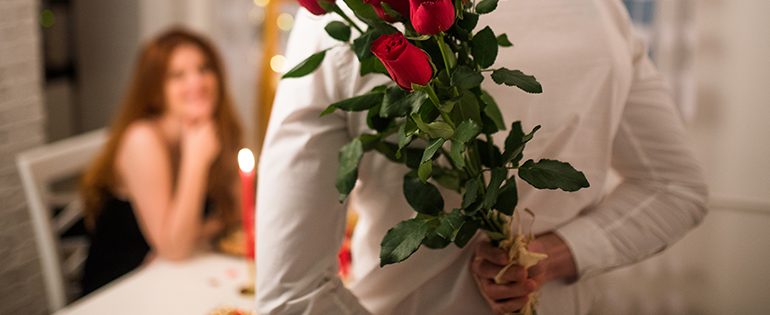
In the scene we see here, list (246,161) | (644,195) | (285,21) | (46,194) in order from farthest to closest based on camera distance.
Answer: (285,21), (46,194), (246,161), (644,195)

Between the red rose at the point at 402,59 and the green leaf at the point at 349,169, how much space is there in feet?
0.56

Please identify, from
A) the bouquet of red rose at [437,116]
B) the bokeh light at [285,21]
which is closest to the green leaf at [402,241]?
the bouquet of red rose at [437,116]

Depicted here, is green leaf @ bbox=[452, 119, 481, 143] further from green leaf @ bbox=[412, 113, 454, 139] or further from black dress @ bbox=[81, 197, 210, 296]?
black dress @ bbox=[81, 197, 210, 296]

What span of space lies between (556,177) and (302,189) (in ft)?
0.97

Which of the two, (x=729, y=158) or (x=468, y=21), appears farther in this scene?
(x=729, y=158)

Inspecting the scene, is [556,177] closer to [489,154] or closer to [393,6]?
[489,154]

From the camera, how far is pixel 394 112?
0.79 m

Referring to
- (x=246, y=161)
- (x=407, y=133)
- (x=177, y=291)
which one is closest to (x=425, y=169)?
(x=407, y=133)

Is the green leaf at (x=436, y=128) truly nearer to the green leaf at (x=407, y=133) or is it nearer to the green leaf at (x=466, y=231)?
the green leaf at (x=407, y=133)

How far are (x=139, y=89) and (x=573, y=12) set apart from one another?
4.86 ft

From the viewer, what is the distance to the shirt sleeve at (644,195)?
1044 mm

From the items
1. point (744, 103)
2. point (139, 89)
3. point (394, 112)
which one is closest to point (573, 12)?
point (394, 112)

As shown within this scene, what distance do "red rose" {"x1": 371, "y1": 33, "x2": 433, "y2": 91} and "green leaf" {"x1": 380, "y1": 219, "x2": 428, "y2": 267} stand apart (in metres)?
0.16

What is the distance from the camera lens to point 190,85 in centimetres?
211
